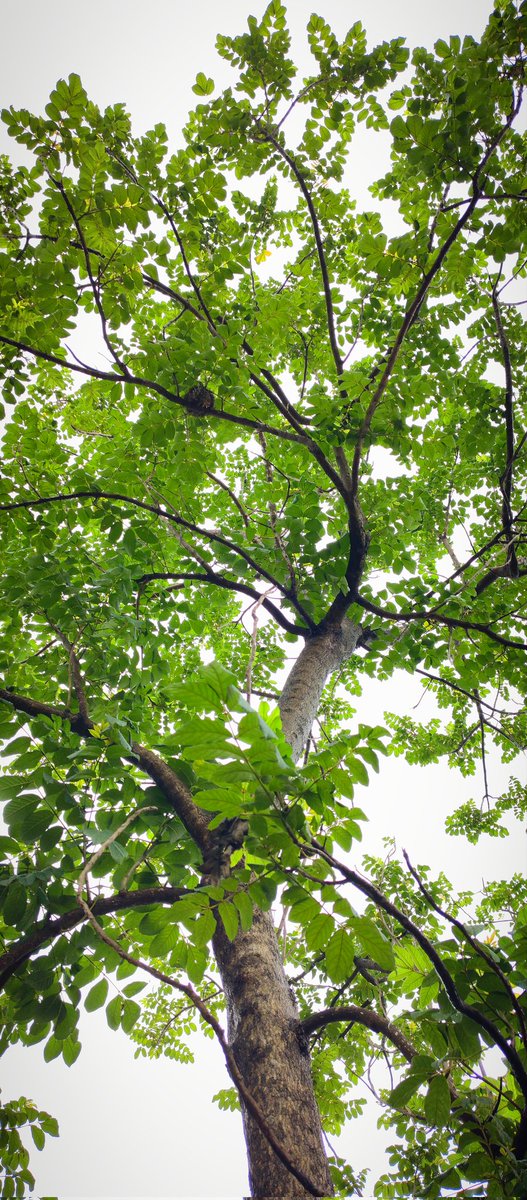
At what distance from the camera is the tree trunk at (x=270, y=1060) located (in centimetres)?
169

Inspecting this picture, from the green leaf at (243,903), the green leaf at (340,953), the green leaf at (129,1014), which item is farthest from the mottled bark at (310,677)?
the green leaf at (340,953)

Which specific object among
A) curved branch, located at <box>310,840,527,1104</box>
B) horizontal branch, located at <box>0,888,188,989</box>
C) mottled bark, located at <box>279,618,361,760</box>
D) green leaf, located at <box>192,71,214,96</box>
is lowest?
curved branch, located at <box>310,840,527,1104</box>

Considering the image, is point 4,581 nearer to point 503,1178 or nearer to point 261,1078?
point 261,1078

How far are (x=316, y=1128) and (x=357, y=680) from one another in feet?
16.7

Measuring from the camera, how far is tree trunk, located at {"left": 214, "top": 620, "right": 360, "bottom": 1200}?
1.69 m

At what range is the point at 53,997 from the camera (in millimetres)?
1940

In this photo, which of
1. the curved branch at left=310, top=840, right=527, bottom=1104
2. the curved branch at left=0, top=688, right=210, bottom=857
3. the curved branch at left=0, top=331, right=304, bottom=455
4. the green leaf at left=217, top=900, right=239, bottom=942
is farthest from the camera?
the curved branch at left=0, top=331, right=304, bottom=455

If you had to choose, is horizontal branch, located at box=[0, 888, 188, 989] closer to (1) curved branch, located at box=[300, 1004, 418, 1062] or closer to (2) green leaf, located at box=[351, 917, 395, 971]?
(1) curved branch, located at box=[300, 1004, 418, 1062]

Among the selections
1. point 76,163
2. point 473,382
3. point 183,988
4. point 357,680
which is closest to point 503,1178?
point 183,988

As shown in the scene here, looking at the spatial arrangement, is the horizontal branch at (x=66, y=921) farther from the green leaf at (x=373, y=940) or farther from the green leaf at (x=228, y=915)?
the green leaf at (x=373, y=940)

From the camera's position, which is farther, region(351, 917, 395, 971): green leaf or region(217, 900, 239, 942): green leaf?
region(217, 900, 239, 942): green leaf

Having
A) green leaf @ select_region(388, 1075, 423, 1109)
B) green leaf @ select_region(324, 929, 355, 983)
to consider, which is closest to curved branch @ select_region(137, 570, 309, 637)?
green leaf @ select_region(324, 929, 355, 983)

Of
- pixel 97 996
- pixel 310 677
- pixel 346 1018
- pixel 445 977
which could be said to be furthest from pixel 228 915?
pixel 310 677

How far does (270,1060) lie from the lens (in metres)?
1.95
